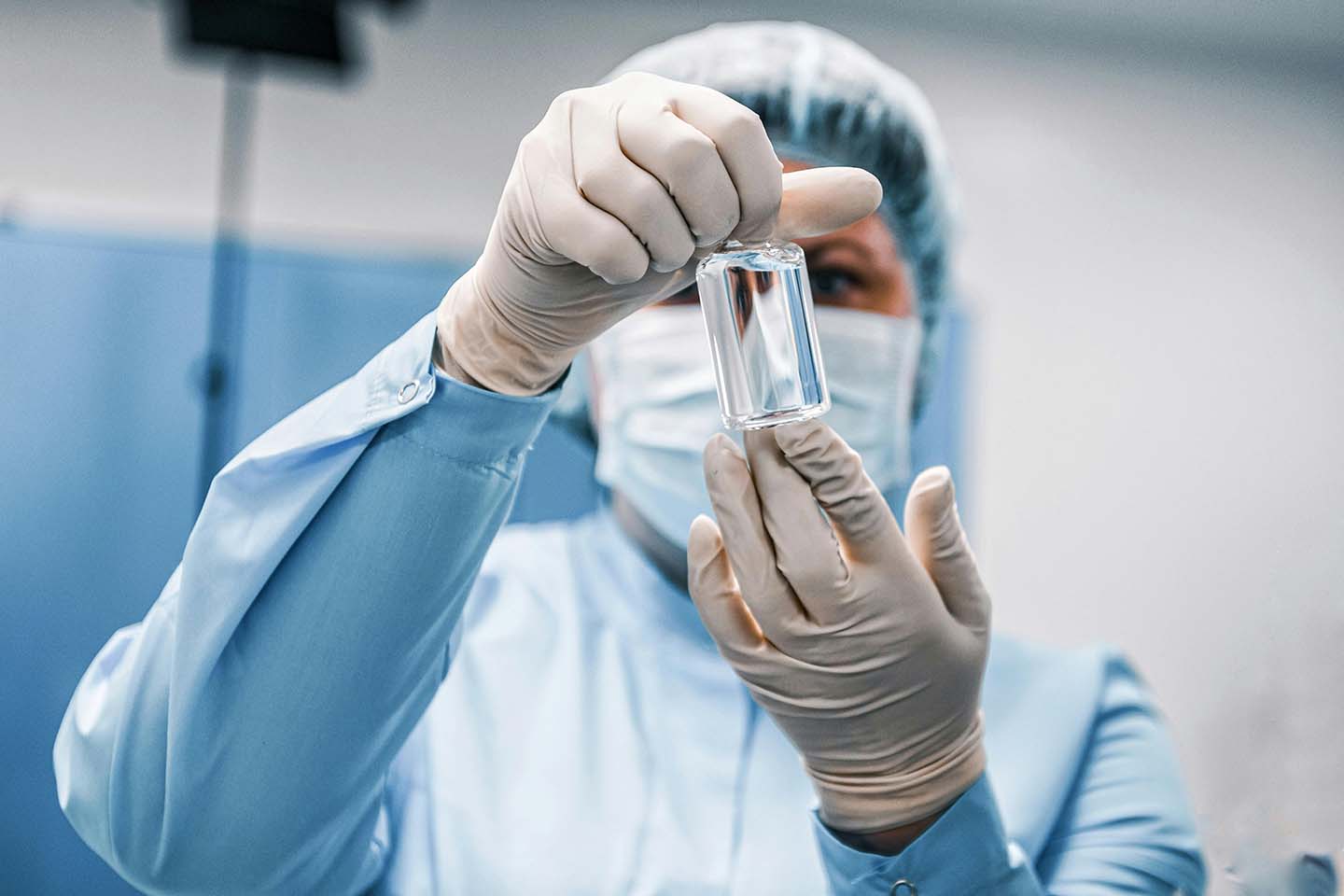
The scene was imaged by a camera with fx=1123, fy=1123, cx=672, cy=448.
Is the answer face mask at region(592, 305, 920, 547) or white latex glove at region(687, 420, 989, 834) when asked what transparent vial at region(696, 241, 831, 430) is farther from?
face mask at region(592, 305, 920, 547)

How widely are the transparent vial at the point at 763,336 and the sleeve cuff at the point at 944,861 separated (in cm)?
30

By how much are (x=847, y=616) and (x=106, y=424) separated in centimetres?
141

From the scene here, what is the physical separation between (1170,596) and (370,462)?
7.85 feet

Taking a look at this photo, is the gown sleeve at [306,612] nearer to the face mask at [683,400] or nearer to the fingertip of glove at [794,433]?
the fingertip of glove at [794,433]

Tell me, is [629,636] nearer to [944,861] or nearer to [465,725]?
[465,725]

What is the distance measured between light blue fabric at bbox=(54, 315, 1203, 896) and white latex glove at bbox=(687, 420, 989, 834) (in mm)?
43

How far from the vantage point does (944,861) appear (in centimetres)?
76

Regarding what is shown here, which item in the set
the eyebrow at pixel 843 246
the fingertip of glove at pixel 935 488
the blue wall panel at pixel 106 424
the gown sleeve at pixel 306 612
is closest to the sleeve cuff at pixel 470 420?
the gown sleeve at pixel 306 612

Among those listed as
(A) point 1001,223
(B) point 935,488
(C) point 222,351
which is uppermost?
(B) point 935,488

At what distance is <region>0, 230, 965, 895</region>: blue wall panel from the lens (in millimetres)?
1627

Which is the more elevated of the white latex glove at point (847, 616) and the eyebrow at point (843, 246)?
the eyebrow at point (843, 246)

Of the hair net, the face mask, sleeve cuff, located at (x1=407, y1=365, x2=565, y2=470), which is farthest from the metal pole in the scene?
sleeve cuff, located at (x1=407, y1=365, x2=565, y2=470)

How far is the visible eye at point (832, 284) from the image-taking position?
103 centimetres

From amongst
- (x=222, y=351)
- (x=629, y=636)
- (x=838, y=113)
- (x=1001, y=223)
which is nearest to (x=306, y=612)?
(x=629, y=636)
